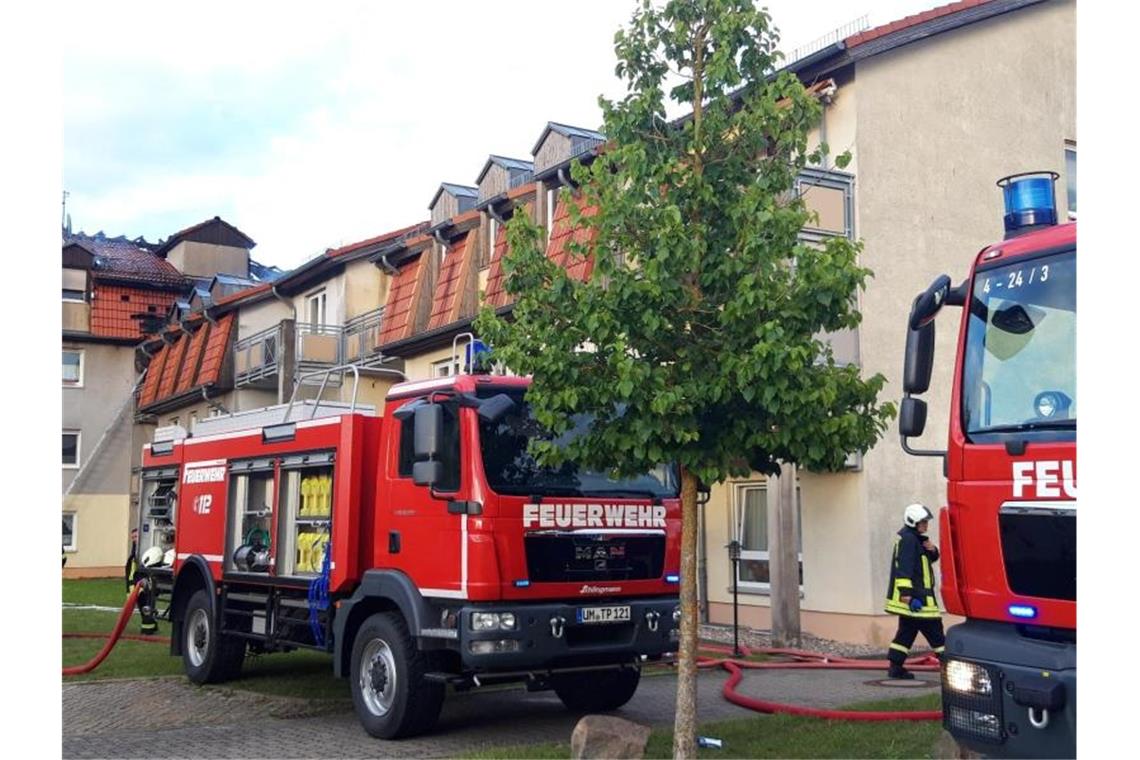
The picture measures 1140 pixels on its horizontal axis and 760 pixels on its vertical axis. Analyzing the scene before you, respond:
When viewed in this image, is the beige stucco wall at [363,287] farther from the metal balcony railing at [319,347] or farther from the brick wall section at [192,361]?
the brick wall section at [192,361]

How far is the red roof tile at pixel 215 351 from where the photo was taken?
3086cm

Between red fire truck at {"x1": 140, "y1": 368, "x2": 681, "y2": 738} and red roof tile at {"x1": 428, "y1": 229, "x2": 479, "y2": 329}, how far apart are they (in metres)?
11.7

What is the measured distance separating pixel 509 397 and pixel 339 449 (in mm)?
1921

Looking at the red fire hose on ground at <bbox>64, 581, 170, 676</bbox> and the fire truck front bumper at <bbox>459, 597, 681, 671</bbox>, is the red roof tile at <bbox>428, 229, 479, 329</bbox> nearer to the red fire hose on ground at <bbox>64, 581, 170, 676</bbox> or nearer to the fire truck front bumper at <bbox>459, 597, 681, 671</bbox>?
the red fire hose on ground at <bbox>64, 581, 170, 676</bbox>

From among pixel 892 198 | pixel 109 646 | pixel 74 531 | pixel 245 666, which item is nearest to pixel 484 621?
pixel 245 666

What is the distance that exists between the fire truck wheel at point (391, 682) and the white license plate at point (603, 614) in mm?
1207

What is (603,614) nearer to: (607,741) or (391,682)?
(607,741)

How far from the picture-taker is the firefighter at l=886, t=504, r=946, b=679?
11.2m

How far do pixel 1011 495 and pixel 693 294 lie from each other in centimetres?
276

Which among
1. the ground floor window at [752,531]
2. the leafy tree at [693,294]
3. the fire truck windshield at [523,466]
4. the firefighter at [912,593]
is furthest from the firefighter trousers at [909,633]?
the ground floor window at [752,531]

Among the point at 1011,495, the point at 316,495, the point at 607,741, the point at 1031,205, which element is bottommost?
the point at 607,741

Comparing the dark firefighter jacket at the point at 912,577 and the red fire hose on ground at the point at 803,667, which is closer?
the red fire hose on ground at the point at 803,667

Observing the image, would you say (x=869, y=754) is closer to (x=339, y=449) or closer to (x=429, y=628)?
(x=429, y=628)

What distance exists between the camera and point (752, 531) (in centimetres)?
1688
